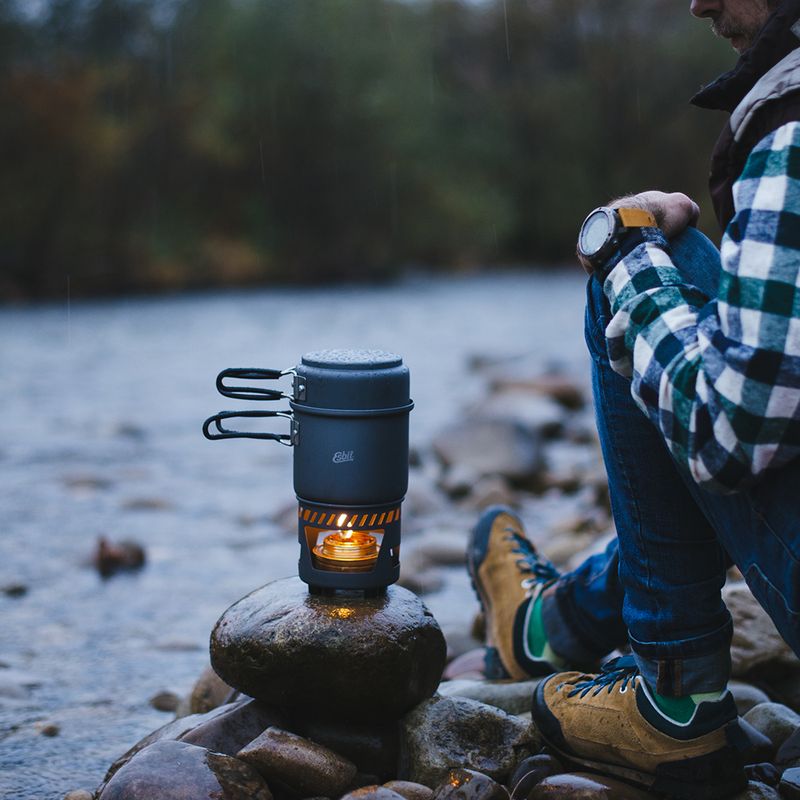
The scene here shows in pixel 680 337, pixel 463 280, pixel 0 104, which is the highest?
pixel 0 104

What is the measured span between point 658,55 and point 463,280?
51.8ft

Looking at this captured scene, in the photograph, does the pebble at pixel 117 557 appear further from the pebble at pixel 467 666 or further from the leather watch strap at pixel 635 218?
the leather watch strap at pixel 635 218

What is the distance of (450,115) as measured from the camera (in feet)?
115

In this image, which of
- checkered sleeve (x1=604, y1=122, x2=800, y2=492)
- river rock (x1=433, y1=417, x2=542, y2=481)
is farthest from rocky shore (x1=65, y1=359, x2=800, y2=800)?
river rock (x1=433, y1=417, x2=542, y2=481)

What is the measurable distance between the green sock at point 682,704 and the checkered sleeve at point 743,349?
521 mm

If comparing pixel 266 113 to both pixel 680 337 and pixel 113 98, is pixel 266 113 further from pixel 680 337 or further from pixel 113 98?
pixel 680 337

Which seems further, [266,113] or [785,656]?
[266,113]

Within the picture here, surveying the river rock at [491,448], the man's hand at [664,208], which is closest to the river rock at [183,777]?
the man's hand at [664,208]

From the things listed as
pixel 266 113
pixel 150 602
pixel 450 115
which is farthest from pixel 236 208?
pixel 150 602

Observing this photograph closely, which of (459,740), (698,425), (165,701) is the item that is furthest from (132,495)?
(698,425)

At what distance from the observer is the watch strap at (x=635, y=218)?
5.79 feet

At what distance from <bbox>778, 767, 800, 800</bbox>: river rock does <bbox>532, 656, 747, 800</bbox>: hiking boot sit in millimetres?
97

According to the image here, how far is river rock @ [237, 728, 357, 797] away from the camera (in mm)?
2047

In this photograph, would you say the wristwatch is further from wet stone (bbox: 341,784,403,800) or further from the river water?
the river water
